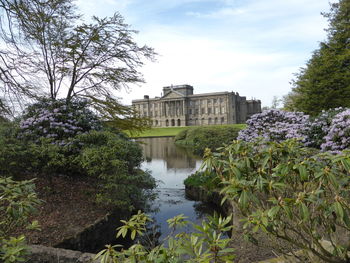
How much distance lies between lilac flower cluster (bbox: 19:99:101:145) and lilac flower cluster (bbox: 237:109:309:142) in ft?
17.9

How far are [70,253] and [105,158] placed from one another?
2.46m

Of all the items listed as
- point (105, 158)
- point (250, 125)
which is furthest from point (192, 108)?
point (105, 158)

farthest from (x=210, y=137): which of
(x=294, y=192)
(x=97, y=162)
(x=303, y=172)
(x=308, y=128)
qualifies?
(x=303, y=172)

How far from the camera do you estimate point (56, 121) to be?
7.61 m

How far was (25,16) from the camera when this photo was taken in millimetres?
7531

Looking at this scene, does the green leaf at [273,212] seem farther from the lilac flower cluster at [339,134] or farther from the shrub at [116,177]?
the lilac flower cluster at [339,134]

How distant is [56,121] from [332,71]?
20249mm

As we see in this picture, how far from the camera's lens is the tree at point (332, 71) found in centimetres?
1941

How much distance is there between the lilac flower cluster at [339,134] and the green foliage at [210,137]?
4.13 metres

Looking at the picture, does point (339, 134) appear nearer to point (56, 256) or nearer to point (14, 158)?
point (56, 256)

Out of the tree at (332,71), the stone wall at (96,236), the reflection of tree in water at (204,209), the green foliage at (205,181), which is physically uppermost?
the tree at (332,71)

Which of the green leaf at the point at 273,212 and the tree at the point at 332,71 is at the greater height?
the tree at the point at 332,71

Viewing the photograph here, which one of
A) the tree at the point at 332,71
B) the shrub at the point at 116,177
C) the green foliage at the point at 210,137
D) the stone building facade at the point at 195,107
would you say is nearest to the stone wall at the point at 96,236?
the shrub at the point at 116,177

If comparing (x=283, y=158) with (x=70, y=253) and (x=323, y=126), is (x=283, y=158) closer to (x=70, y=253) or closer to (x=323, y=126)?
(x=70, y=253)
